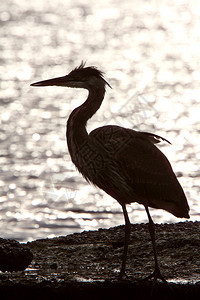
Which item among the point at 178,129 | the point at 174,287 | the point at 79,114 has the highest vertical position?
the point at 178,129

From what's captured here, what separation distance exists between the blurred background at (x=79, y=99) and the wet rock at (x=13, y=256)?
267 inches

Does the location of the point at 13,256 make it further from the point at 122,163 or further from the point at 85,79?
→ the point at 85,79

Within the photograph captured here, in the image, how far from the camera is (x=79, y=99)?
1481 inches

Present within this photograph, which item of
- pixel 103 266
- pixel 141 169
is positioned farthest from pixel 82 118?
pixel 103 266

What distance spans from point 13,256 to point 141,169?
2017 mm

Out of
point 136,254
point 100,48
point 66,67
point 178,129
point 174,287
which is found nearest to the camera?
point 174,287

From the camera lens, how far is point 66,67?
156ft

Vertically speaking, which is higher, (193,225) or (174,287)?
(193,225)

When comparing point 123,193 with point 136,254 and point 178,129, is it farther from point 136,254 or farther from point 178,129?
point 178,129

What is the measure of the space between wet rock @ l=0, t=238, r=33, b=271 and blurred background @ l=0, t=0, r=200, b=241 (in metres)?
6.78

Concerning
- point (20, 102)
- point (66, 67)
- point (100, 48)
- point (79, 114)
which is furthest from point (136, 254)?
point (100, 48)

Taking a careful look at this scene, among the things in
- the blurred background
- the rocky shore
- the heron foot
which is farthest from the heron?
the blurred background

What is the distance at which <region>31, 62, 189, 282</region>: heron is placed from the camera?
8.77 m

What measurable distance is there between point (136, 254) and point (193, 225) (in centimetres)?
189
